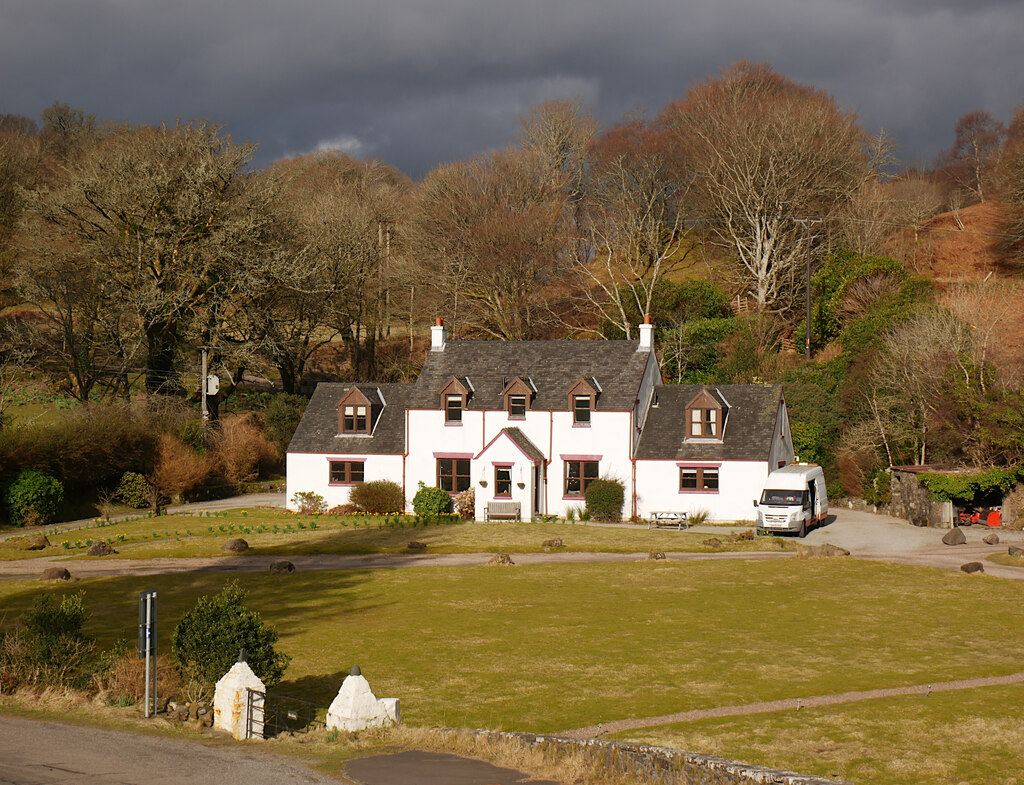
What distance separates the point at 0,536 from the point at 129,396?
19267mm

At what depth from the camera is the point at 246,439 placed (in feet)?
209

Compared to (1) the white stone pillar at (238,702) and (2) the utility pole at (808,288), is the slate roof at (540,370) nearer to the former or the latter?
(2) the utility pole at (808,288)

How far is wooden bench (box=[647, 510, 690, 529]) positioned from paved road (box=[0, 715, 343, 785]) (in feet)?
113

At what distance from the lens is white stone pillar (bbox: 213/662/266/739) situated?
1770 centimetres

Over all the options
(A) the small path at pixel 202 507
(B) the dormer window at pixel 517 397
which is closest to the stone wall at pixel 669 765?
(B) the dormer window at pixel 517 397

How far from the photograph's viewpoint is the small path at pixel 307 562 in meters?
37.2

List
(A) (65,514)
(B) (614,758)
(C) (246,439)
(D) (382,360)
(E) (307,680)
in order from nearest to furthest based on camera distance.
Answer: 1. (B) (614,758)
2. (E) (307,680)
3. (A) (65,514)
4. (C) (246,439)
5. (D) (382,360)

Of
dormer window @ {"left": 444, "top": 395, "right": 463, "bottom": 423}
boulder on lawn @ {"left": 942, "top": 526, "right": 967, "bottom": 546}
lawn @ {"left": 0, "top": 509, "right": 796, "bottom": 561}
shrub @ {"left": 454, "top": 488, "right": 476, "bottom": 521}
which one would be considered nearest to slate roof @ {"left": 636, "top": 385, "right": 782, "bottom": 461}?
lawn @ {"left": 0, "top": 509, "right": 796, "bottom": 561}

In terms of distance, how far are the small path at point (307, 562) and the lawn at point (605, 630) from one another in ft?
4.93

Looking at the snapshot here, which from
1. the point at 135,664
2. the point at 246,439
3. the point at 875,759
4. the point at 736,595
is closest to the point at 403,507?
the point at 246,439

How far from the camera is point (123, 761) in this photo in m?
15.3

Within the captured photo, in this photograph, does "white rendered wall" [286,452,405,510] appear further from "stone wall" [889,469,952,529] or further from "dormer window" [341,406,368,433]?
"stone wall" [889,469,952,529]

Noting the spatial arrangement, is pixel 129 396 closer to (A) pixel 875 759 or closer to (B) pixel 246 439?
(B) pixel 246 439

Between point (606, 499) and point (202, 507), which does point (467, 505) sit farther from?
point (202, 507)
